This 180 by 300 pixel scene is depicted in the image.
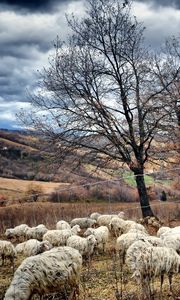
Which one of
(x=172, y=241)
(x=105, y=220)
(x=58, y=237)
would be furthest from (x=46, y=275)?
(x=105, y=220)

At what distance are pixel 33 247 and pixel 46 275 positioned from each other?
4420 millimetres

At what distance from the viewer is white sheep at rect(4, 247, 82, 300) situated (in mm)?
8148

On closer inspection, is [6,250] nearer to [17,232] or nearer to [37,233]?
[37,233]

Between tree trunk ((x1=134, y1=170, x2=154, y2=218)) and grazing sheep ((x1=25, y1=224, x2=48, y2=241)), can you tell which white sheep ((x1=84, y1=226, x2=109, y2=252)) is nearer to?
grazing sheep ((x1=25, y1=224, x2=48, y2=241))

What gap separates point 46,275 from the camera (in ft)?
27.7

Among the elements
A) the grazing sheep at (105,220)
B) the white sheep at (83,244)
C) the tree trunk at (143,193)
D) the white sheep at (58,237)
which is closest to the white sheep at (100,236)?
the white sheep at (58,237)

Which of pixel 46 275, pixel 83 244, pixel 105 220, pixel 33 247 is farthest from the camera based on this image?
pixel 105 220

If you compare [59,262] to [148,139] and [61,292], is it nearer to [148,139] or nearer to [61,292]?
[61,292]

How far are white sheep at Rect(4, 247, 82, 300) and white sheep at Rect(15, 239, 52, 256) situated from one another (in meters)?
2.96

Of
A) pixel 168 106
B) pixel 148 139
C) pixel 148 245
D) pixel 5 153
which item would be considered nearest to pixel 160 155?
pixel 148 139

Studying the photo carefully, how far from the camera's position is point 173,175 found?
22141 mm

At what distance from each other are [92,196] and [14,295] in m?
17.1

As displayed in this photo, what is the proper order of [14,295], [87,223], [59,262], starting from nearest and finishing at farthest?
1. [14,295]
2. [59,262]
3. [87,223]

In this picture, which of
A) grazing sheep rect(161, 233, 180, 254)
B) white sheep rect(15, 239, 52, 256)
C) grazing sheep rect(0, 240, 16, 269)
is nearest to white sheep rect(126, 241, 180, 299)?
grazing sheep rect(161, 233, 180, 254)
